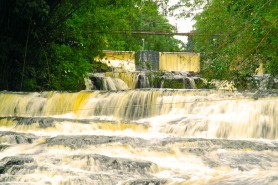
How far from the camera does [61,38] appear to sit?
51.5ft

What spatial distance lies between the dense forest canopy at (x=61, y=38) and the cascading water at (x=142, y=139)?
1.40 meters

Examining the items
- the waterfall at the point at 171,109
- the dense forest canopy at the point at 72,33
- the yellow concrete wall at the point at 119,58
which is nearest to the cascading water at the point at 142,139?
the waterfall at the point at 171,109

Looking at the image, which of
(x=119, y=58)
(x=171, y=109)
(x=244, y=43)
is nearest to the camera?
(x=244, y=43)

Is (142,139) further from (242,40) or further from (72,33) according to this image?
(72,33)

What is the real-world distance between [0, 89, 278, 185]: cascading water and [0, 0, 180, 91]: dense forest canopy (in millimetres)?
1405

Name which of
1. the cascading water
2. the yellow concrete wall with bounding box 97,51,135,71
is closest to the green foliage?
the cascading water

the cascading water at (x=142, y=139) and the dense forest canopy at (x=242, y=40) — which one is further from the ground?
the dense forest canopy at (x=242, y=40)

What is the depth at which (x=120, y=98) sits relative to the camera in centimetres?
1407

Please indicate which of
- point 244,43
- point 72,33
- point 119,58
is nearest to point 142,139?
point 244,43

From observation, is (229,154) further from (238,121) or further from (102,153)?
(238,121)

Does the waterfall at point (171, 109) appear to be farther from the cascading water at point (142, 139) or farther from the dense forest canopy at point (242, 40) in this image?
the dense forest canopy at point (242, 40)

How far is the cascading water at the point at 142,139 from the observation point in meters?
7.04

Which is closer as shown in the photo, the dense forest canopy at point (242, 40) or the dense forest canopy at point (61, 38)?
the dense forest canopy at point (242, 40)

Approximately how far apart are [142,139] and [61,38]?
7.23 metres
